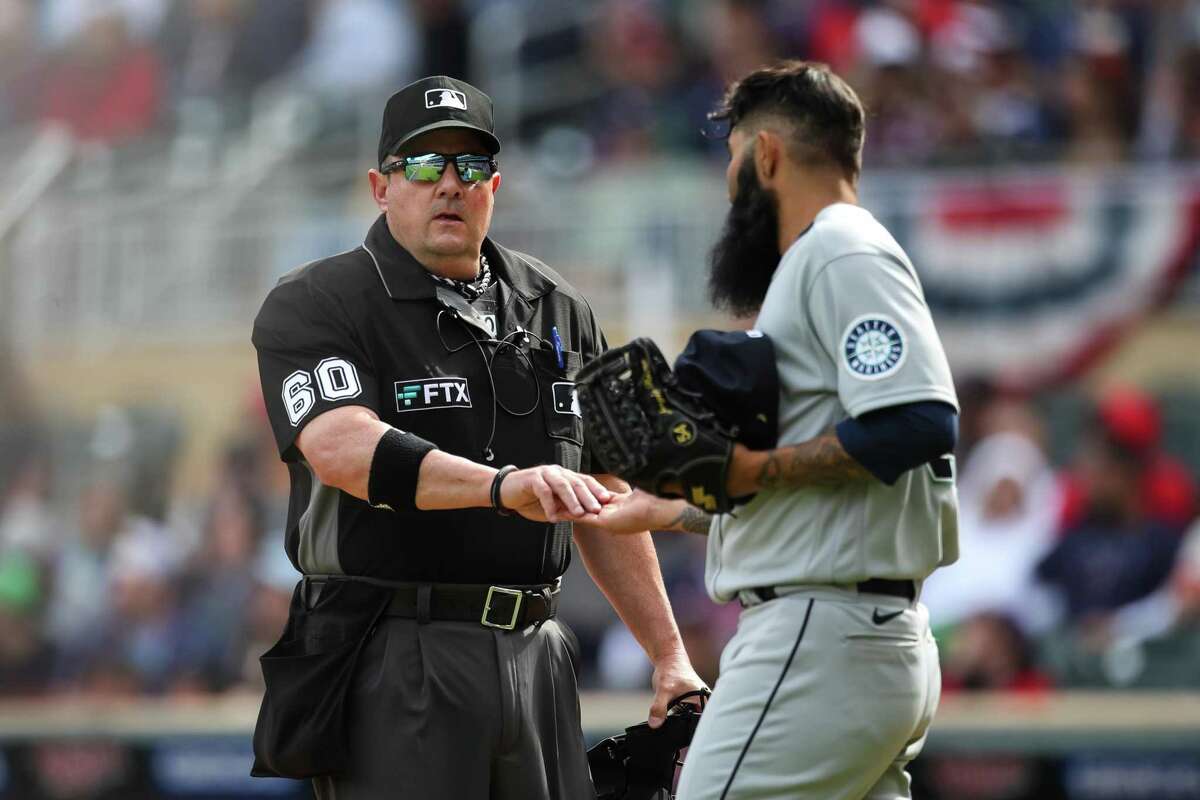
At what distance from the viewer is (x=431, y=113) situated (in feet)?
13.5

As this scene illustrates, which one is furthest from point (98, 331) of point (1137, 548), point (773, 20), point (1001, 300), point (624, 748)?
point (624, 748)

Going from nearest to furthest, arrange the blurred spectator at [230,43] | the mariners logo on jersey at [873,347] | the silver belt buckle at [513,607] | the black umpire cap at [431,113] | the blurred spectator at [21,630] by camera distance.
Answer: the mariners logo on jersey at [873,347]
the silver belt buckle at [513,607]
the black umpire cap at [431,113]
the blurred spectator at [21,630]
the blurred spectator at [230,43]

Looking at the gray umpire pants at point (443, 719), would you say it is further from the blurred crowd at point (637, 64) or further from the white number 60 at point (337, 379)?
the blurred crowd at point (637, 64)

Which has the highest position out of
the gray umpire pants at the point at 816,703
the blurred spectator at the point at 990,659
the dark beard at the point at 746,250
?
the dark beard at the point at 746,250

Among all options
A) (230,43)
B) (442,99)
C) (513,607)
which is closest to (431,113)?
(442,99)

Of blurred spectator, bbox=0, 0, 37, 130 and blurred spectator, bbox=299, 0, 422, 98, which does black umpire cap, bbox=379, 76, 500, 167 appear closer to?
blurred spectator, bbox=299, 0, 422, 98

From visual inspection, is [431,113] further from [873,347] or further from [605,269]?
[605,269]

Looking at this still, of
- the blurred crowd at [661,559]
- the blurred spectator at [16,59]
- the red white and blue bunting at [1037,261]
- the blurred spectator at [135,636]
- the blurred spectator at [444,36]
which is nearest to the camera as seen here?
the blurred crowd at [661,559]

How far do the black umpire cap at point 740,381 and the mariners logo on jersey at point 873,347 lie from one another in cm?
18

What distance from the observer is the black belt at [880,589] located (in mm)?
3373

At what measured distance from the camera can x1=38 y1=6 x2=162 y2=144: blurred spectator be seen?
12562 millimetres

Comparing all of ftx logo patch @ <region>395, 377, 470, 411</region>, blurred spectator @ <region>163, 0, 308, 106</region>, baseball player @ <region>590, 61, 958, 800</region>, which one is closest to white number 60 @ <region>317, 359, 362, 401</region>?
ftx logo patch @ <region>395, 377, 470, 411</region>

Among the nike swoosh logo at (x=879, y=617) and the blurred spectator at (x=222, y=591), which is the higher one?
the nike swoosh logo at (x=879, y=617)

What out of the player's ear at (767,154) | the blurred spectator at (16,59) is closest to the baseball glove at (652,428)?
the player's ear at (767,154)
